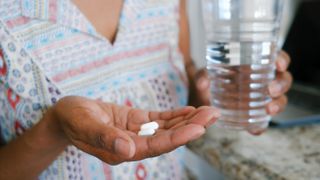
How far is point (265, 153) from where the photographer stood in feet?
2.64

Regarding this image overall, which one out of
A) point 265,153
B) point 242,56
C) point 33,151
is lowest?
point 265,153

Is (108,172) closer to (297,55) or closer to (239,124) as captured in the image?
(239,124)

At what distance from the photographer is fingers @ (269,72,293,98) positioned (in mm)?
771

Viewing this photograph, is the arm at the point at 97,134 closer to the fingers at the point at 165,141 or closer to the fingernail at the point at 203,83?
the fingers at the point at 165,141

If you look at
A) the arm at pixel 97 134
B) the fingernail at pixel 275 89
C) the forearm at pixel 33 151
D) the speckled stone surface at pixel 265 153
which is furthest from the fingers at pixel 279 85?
the forearm at pixel 33 151

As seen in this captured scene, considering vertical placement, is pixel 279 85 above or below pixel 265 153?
above

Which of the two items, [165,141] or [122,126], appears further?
[122,126]

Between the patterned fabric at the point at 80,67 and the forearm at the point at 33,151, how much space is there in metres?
0.04

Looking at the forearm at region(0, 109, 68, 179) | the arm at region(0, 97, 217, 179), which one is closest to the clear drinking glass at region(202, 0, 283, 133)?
the arm at region(0, 97, 217, 179)

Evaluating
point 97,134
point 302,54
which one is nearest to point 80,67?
point 97,134

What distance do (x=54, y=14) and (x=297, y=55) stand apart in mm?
894

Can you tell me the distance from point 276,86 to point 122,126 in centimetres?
34

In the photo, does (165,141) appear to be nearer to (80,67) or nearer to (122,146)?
(122,146)

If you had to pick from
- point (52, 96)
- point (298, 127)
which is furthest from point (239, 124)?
point (52, 96)
